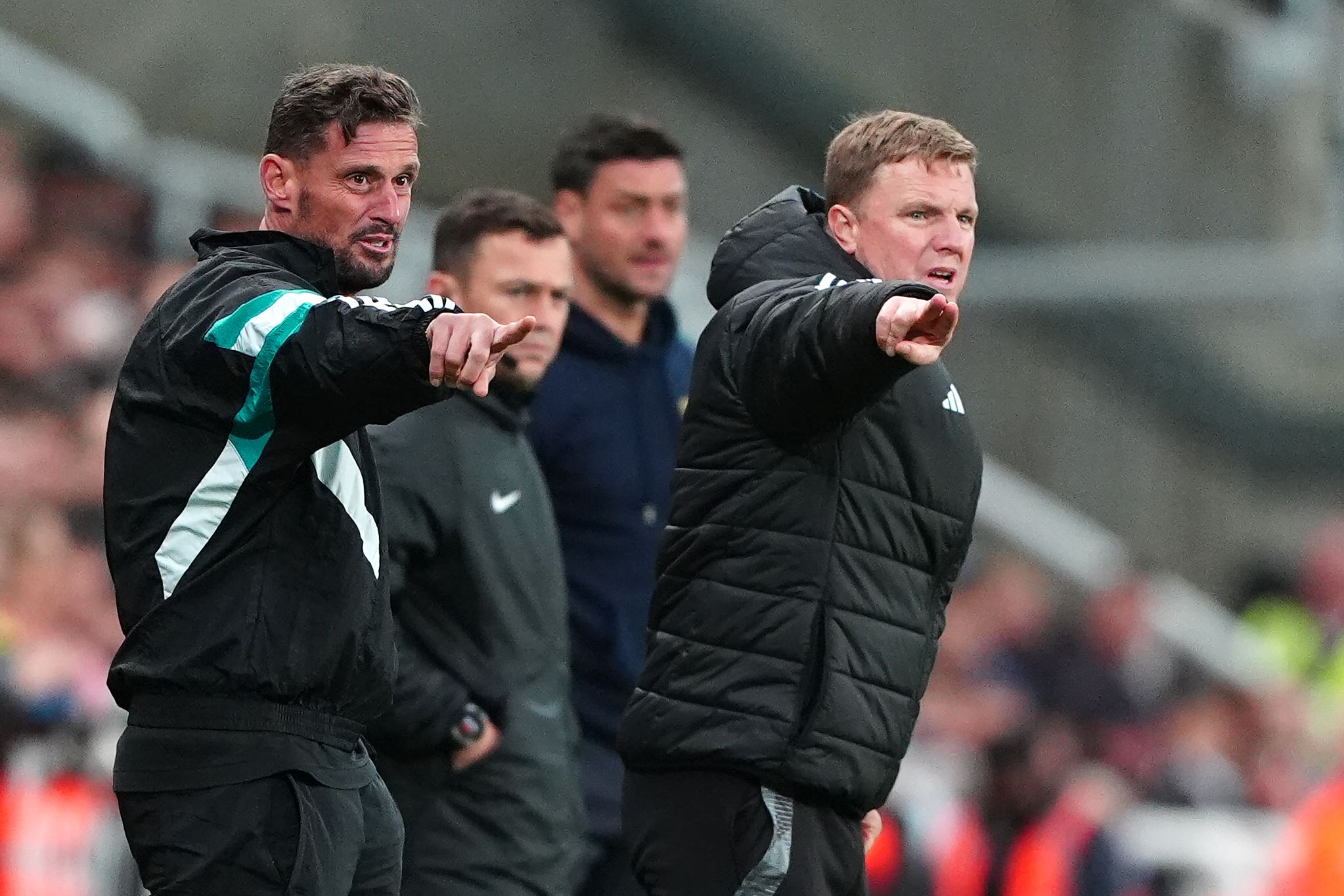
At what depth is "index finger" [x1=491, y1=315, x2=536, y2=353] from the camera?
3.25m

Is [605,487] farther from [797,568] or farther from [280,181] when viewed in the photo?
[280,181]

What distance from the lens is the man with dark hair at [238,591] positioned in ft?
11.5

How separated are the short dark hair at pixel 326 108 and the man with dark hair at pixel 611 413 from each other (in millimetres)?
1873

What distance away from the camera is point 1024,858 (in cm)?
833

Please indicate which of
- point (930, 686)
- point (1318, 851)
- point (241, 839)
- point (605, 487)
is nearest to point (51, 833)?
point (605, 487)

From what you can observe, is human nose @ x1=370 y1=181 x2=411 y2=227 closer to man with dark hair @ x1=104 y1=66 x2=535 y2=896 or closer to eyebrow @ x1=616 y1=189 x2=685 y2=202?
man with dark hair @ x1=104 y1=66 x2=535 y2=896

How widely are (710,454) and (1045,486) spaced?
11.9m

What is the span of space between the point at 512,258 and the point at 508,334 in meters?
1.91

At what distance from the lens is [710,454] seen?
413cm

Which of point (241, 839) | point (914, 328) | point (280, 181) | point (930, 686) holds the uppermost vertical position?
point (930, 686)

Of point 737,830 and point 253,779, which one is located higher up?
point 737,830

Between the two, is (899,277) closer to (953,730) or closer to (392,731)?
(392,731)

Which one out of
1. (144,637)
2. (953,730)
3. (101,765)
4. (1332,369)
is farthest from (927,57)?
(144,637)

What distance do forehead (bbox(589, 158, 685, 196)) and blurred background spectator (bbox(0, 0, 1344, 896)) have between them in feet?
7.92
